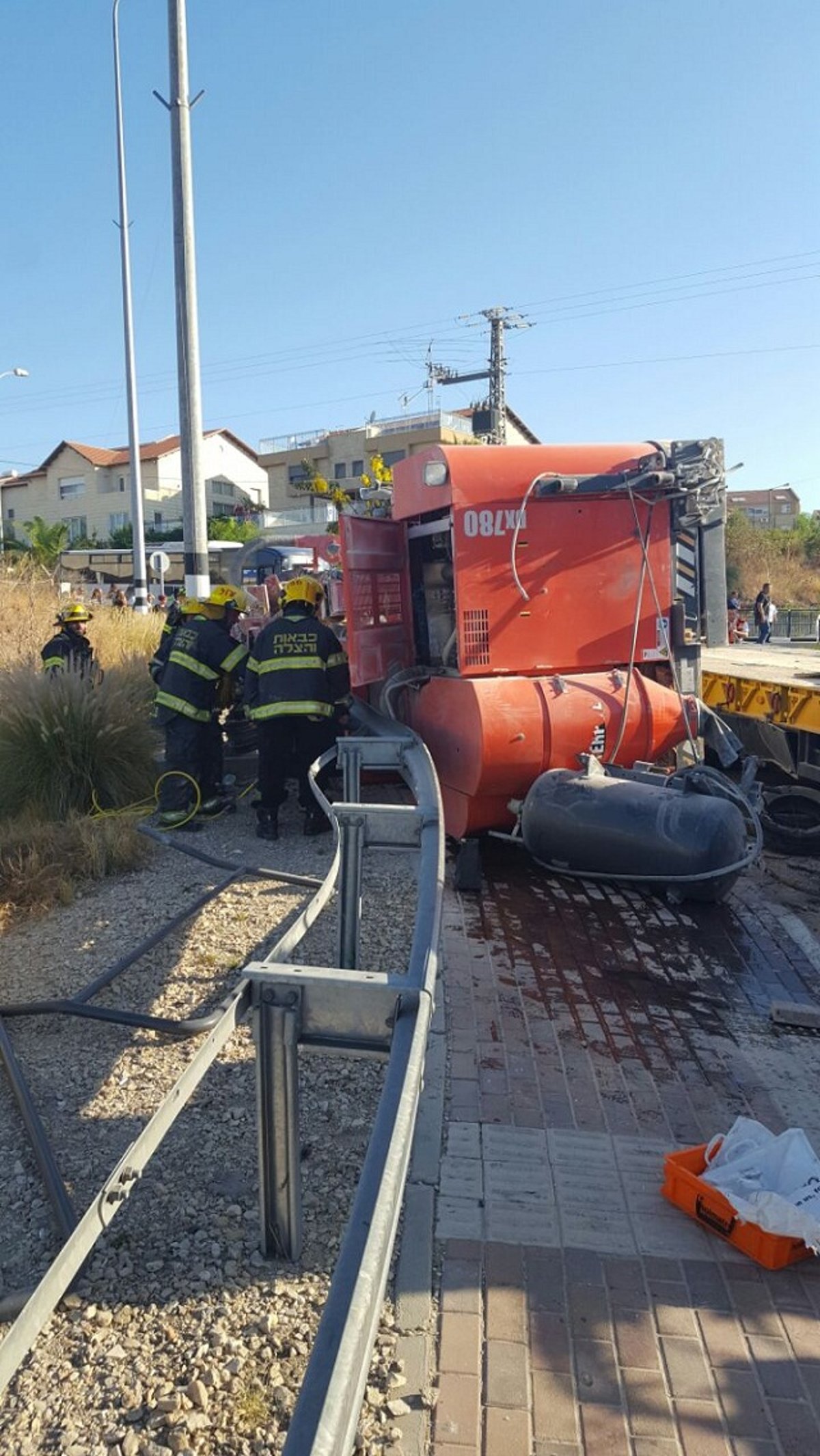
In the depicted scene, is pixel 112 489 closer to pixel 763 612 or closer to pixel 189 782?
pixel 763 612

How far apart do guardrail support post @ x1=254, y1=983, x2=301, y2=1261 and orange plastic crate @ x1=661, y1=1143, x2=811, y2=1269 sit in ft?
3.75

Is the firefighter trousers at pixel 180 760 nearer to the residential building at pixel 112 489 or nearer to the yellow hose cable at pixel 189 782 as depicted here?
the yellow hose cable at pixel 189 782

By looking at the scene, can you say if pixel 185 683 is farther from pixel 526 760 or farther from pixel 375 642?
pixel 526 760

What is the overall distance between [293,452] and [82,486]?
47.8ft

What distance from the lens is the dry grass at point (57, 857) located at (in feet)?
19.6

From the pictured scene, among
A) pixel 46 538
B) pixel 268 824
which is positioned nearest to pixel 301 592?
pixel 268 824

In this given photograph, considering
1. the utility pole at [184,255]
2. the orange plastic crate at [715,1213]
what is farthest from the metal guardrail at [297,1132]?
the utility pole at [184,255]

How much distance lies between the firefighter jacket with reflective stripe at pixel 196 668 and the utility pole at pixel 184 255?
1.93 meters

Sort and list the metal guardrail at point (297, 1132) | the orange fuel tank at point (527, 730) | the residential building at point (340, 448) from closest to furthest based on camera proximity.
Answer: the metal guardrail at point (297, 1132)
the orange fuel tank at point (527, 730)
the residential building at point (340, 448)

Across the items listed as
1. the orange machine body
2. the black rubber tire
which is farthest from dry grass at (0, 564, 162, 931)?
the black rubber tire

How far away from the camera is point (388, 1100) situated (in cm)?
199

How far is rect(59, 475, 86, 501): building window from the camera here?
2437 inches

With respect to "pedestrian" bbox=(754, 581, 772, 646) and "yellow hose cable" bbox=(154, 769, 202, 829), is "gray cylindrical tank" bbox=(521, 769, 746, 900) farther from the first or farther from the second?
"pedestrian" bbox=(754, 581, 772, 646)

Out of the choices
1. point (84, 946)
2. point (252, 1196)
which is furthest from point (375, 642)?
point (252, 1196)
